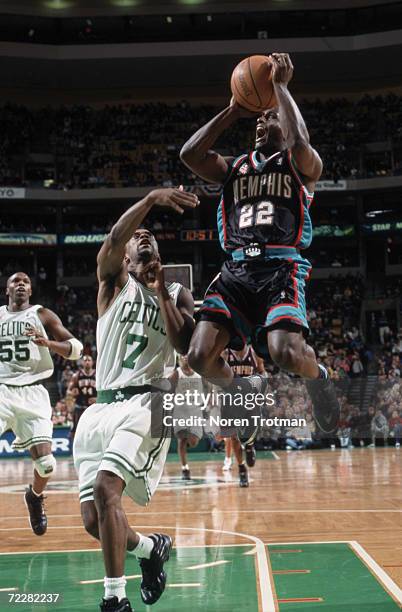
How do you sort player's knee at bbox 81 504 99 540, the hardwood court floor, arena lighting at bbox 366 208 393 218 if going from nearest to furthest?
player's knee at bbox 81 504 99 540 < the hardwood court floor < arena lighting at bbox 366 208 393 218

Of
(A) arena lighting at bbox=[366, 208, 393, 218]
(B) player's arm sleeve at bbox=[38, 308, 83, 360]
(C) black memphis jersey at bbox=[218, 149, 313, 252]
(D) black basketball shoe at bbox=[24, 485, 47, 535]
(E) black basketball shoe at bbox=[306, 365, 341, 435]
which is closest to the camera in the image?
(C) black memphis jersey at bbox=[218, 149, 313, 252]

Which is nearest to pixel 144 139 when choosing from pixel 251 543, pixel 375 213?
pixel 375 213

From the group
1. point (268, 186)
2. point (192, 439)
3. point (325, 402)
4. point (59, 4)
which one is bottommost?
point (192, 439)

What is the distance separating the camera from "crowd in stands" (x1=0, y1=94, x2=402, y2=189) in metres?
31.8

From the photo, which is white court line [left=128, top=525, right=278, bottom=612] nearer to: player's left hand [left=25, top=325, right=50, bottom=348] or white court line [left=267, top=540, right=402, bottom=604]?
white court line [left=267, top=540, right=402, bottom=604]

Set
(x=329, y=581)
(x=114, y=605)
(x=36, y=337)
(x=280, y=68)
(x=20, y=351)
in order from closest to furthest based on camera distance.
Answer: (x=114, y=605)
(x=280, y=68)
(x=329, y=581)
(x=36, y=337)
(x=20, y=351)

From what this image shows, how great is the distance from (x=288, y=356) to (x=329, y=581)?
74.4 inches

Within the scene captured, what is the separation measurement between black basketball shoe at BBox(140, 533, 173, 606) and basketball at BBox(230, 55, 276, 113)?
318cm

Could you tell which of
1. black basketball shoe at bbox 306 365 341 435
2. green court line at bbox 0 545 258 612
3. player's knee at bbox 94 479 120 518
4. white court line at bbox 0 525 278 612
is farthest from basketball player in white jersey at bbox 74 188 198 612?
black basketball shoe at bbox 306 365 341 435

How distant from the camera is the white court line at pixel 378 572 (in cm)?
557

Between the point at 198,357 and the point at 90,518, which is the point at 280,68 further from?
the point at 90,518

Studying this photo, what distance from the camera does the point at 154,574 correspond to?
18.0ft

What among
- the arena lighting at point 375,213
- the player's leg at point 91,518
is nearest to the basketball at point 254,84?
the player's leg at point 91,518

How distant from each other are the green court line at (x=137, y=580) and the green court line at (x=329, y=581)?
9.9 inches
